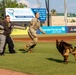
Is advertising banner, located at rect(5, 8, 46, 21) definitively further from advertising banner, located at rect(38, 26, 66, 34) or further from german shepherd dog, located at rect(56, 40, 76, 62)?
german shepherd dog, located at rect(56, 40, 76, 62)

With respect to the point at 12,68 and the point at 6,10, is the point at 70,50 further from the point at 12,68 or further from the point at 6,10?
the point at 6,10

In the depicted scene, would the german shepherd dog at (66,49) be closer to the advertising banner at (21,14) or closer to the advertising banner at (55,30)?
the advertising banner at (55,30)

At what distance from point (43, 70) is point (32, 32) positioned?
5777mm

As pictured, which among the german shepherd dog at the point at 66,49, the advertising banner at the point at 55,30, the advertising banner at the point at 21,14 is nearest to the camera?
the german shepherd dog at the point at 66,49

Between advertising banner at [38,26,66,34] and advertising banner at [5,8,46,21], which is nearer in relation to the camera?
advertising banner at [38,26,66,34]

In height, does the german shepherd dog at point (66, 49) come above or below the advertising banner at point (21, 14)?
above

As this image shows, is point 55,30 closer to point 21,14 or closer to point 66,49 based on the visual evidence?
point 21,14

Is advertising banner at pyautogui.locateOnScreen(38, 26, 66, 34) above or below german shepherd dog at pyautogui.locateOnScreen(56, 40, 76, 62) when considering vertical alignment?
below

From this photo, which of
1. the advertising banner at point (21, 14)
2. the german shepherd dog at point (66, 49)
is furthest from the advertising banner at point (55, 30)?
the german shepherd dog at point (66, 49)

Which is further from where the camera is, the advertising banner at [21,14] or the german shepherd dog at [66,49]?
the advertising banner at [21,14]

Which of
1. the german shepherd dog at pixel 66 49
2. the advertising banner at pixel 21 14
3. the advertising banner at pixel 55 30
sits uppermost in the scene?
the german shepherd dog at pixel 66 49

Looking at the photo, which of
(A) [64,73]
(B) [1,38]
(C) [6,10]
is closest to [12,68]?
(A) [64,73]

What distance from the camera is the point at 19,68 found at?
30.6 ft

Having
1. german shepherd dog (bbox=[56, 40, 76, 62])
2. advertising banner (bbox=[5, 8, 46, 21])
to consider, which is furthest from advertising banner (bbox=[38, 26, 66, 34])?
german shepherd dog (bbox=[56, 40, 76, 62])
